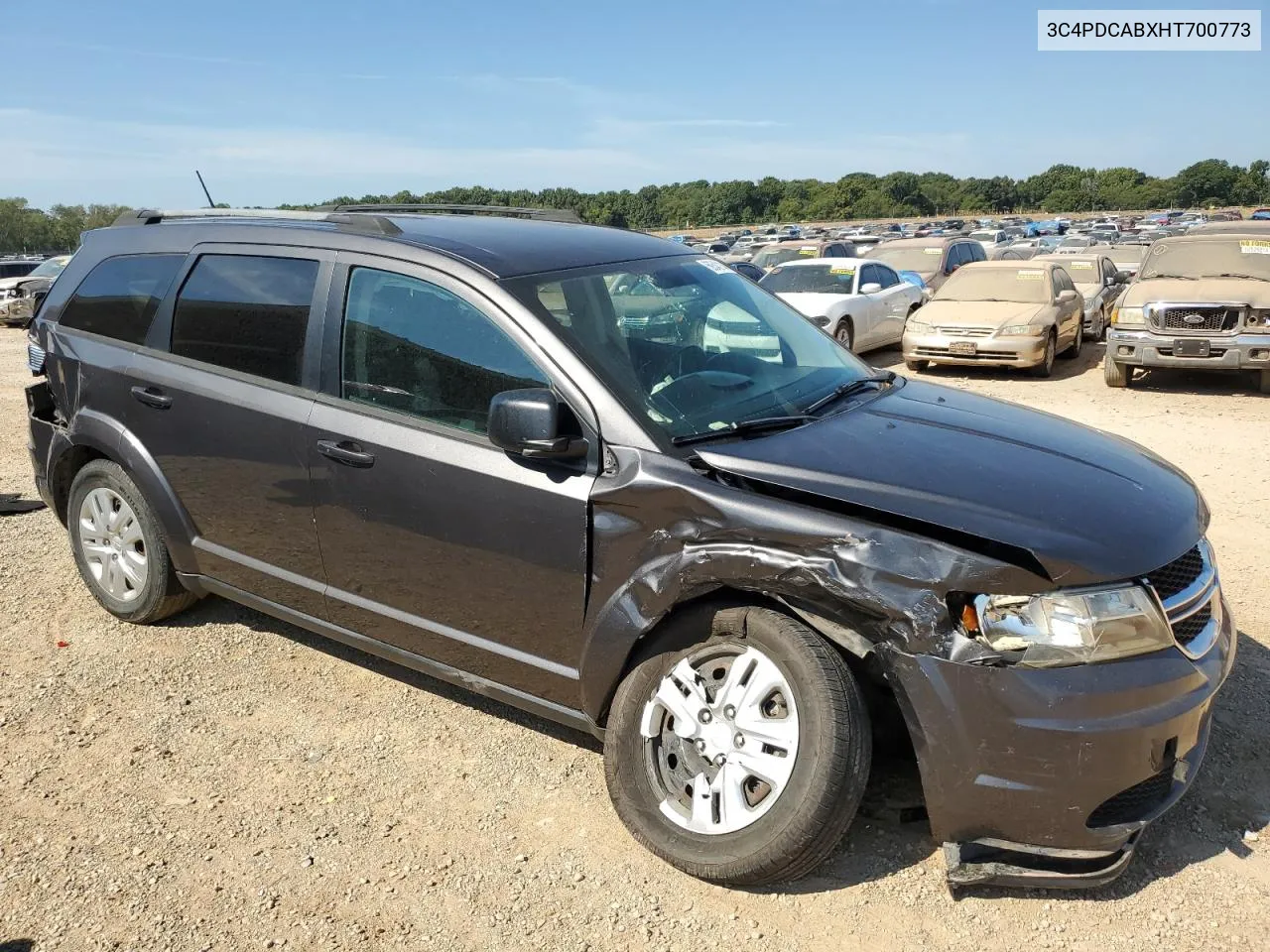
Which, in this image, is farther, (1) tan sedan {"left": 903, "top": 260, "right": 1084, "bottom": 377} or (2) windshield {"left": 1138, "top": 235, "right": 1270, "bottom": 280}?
(1) tan sedan {"left": 903, "top": 260, "right": 1084, "bottom": 377}

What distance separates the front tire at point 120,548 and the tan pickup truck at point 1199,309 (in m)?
10.2

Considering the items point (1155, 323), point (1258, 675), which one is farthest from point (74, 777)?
point (1155, 323)

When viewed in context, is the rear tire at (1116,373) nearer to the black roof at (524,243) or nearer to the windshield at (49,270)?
the black roof at (524,243)

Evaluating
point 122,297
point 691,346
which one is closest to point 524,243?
point 691,346

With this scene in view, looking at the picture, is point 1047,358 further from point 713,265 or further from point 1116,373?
point 713,265

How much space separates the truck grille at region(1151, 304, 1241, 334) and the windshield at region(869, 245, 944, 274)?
7.82 m

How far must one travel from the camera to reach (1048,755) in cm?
245

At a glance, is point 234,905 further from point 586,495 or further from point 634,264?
point 634,264

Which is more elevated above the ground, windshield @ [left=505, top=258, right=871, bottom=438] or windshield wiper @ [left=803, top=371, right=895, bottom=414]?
windshield @ [left=505, top=258, right=871, bottom=438]

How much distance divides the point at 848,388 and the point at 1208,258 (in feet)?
32.6

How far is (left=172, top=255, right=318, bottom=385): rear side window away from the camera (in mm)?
3637

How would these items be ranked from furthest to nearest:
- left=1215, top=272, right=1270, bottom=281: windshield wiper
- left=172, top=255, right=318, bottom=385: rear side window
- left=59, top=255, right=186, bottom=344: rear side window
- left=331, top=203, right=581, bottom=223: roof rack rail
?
left=1215, top=272, right=1270, bottom=281: windshield wiper, left=331, top=203, right=581, bottom=223: roof rack rail, left=59, top=255, right=186, bottom=344: rear side window, left=172, top=255, right=318, bottom=385: rear side window

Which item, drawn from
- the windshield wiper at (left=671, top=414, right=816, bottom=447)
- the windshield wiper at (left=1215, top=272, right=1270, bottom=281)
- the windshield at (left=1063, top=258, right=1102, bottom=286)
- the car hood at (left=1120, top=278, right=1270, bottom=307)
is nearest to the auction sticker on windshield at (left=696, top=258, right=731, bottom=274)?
the windshield wiper at (left=671, top=414, right=816, bottom=447)

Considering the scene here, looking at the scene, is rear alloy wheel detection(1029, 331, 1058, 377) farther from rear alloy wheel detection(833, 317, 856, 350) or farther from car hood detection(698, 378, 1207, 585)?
car hood detection(698, 378, 1207, 585)
